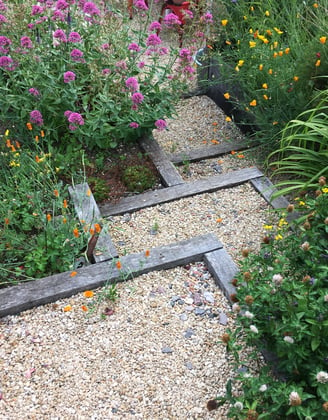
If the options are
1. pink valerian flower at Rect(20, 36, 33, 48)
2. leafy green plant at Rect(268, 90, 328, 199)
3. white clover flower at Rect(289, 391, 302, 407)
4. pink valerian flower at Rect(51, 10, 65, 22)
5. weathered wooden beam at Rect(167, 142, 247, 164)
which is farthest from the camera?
weathered wooden beam at Rect(167, 142, 247, 164)

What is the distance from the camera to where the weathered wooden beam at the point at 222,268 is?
2.40 metres

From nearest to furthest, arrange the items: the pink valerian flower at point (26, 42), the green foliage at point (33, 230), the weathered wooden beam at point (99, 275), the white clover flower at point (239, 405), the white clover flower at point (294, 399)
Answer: the white clover flower at point (294, 399)
the white clover flower at point (239, 405)
the weathered wooden beam at point (99, 275)
the green foliage at point (33, 230)
the pink valerian flower at point (26, 42)

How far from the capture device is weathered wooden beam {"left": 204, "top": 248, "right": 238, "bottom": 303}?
2.40 metres

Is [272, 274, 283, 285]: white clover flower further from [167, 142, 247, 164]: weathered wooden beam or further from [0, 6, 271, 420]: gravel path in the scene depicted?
[167, 142, 247, 164]: weathered wooden beam

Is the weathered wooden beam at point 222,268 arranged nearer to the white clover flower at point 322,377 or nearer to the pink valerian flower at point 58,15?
the white clover flower at point 322,377

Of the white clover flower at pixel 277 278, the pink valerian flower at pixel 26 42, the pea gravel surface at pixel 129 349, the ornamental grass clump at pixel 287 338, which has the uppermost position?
the pink valerian flower at pixel 26 42

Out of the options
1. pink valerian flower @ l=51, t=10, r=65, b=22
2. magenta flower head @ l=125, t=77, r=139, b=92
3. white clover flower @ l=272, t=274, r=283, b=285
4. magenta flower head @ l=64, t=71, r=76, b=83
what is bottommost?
white clover flower @ l=272, t=274, r=283, b=285

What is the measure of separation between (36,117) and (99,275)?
112cm

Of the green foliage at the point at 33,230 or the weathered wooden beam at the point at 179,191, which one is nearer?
the green foliage at the point at 33,230

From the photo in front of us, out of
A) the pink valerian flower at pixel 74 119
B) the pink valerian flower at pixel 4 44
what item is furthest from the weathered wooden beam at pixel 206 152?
the pink valerian flower at pixel 4 44

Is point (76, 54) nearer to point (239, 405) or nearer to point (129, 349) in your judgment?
point (129, 349)

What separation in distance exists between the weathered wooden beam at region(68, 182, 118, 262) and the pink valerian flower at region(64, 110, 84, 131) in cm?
37

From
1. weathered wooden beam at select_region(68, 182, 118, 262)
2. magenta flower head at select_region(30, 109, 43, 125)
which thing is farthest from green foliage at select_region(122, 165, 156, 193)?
magenta flower head at select_region(30, 109, 43, 125)

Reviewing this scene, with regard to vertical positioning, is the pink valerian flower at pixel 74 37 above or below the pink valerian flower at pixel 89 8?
below
